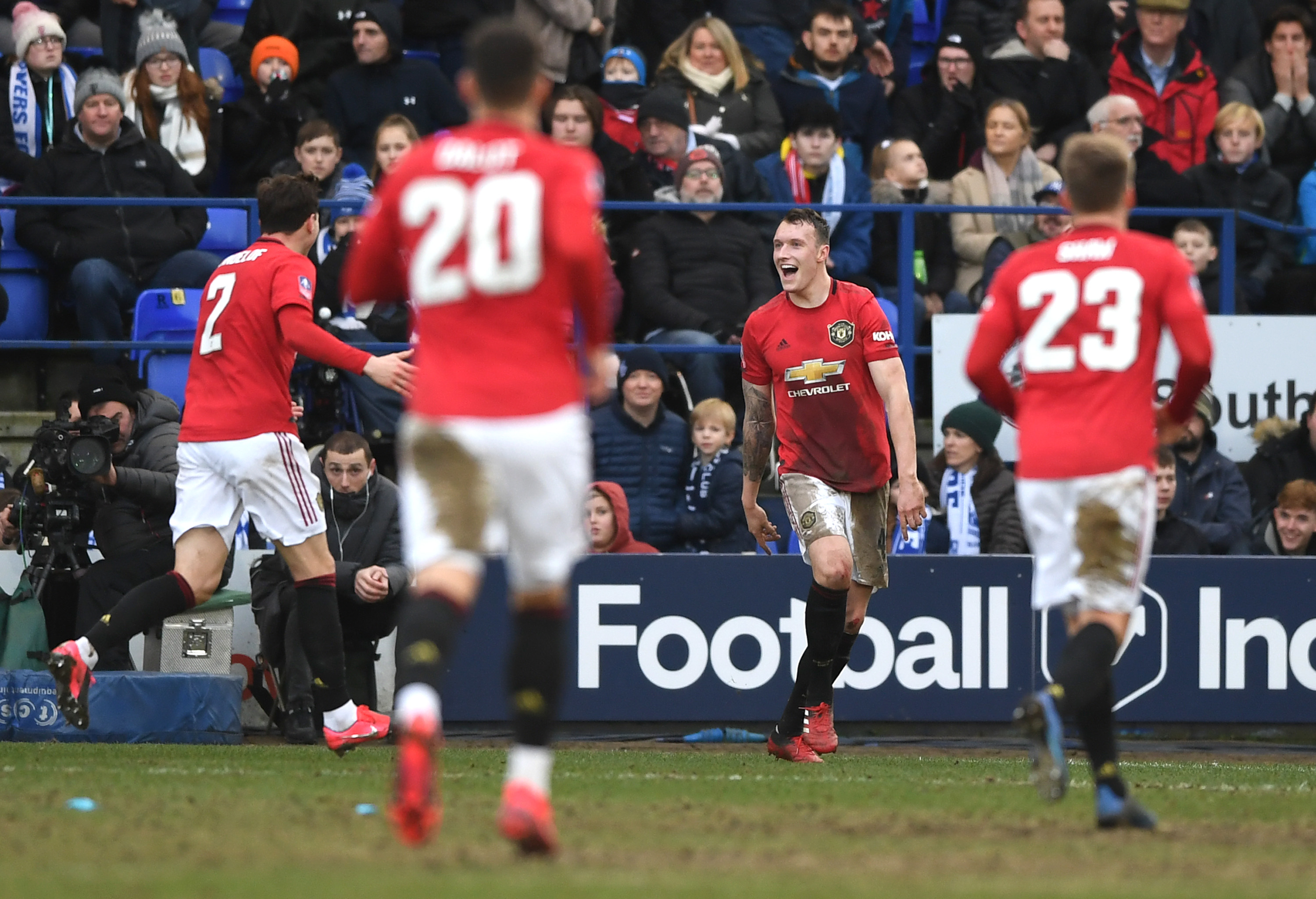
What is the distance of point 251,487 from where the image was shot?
8.41 metres

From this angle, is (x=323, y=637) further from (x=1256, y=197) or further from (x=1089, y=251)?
(x=1256, y=197)

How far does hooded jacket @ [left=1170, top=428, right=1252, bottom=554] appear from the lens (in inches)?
473

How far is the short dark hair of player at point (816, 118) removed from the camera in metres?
13.5

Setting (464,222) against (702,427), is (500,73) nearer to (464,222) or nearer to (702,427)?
(464,222)

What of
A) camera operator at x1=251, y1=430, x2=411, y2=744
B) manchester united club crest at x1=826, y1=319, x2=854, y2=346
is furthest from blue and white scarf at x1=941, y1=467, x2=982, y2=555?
camera operator at x1=251, y1=430, x2=411, y2=744

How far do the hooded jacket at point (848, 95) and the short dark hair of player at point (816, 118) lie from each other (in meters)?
0.98

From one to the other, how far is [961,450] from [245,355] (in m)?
5.03

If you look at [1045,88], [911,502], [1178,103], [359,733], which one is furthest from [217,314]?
[1178,103]

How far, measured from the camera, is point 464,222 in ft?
16.8

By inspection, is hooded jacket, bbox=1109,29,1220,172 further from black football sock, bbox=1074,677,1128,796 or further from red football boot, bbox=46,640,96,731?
red football boot, bbox=46,640,96,731

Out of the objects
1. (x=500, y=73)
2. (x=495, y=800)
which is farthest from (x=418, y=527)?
(x=495, y=800)

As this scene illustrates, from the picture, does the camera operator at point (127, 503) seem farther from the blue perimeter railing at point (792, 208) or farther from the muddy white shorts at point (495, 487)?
the muddy white shorts at point (495, 487)

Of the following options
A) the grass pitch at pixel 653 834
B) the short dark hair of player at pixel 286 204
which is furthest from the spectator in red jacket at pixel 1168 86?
the short dark hair of player at pixel 286 204

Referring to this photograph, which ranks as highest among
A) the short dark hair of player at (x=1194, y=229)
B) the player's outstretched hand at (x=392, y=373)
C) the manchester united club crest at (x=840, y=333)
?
the short dark hair of player at (x=1194, y=229)
